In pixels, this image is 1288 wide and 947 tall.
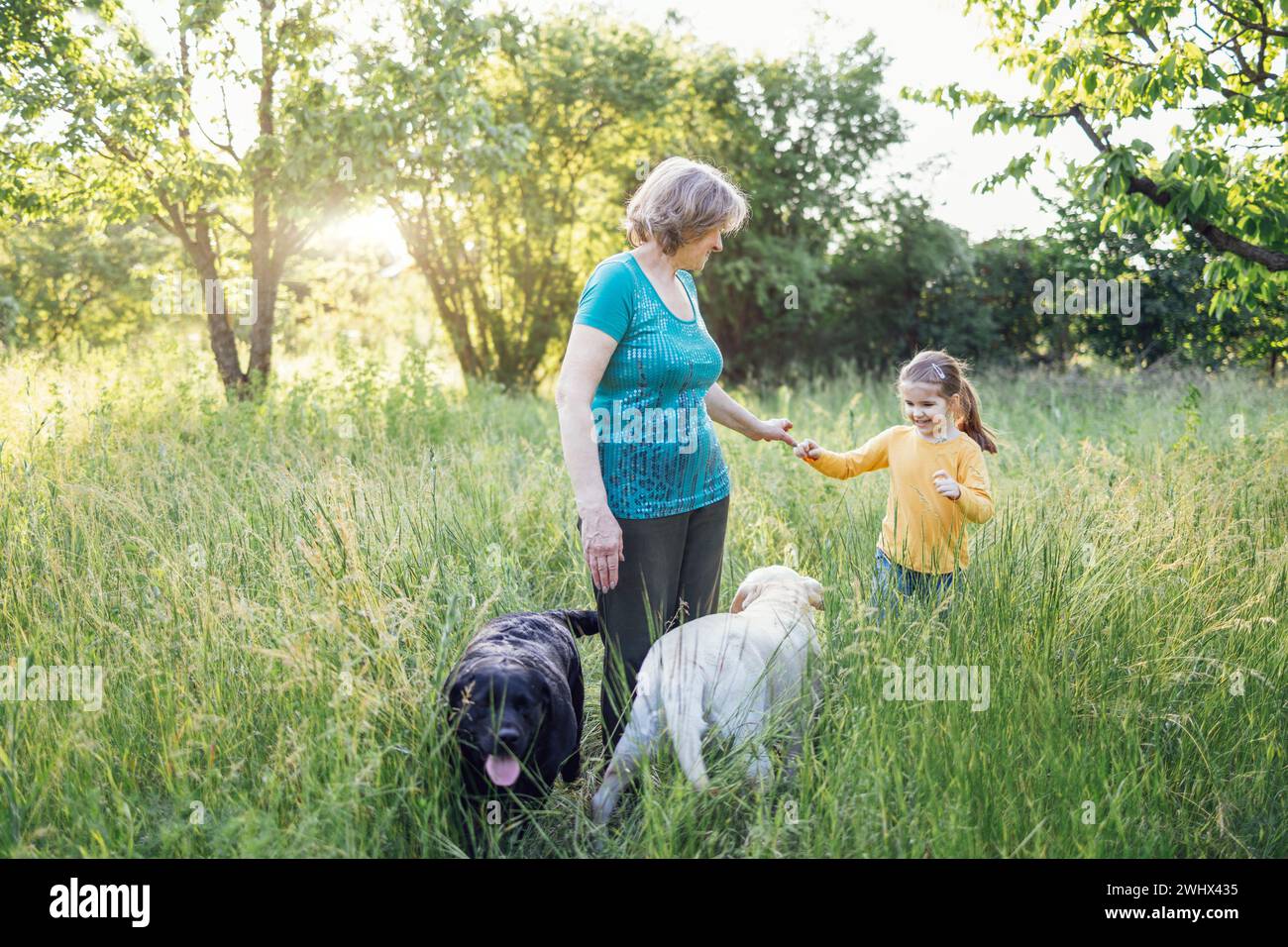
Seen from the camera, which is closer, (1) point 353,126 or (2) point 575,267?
(1) point 353,126

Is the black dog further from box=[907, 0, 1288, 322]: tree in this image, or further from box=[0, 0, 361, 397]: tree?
box=[0, 0, 361, 397]: tree

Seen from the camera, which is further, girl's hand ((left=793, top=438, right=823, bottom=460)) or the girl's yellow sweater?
girl's hand ((left=793, top=438, right=823, bottom=460))

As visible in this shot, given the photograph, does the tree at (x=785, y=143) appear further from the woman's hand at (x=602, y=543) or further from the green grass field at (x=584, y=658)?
the woman's hand at (x=602, y=543)

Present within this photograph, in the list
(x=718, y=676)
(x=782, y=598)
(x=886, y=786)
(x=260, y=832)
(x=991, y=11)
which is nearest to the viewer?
(x=260, y=832)

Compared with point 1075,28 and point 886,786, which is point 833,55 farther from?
point 886,786

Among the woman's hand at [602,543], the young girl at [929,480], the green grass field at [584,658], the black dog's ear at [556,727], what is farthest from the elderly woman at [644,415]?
the young girl at [929,480]

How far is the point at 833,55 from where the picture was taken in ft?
51.3

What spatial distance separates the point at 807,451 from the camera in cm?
381

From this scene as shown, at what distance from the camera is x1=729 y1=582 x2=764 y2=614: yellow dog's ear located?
355 cm

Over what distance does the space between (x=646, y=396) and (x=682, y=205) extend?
0.62 metres

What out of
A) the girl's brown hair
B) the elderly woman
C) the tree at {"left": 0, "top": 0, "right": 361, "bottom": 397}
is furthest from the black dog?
the tree at {"left": 0, "top": 0, "right": 361, "bottom": 397}

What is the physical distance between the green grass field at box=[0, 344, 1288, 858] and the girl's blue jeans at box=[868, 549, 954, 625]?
9cm

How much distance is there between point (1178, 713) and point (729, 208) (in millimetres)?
2364
